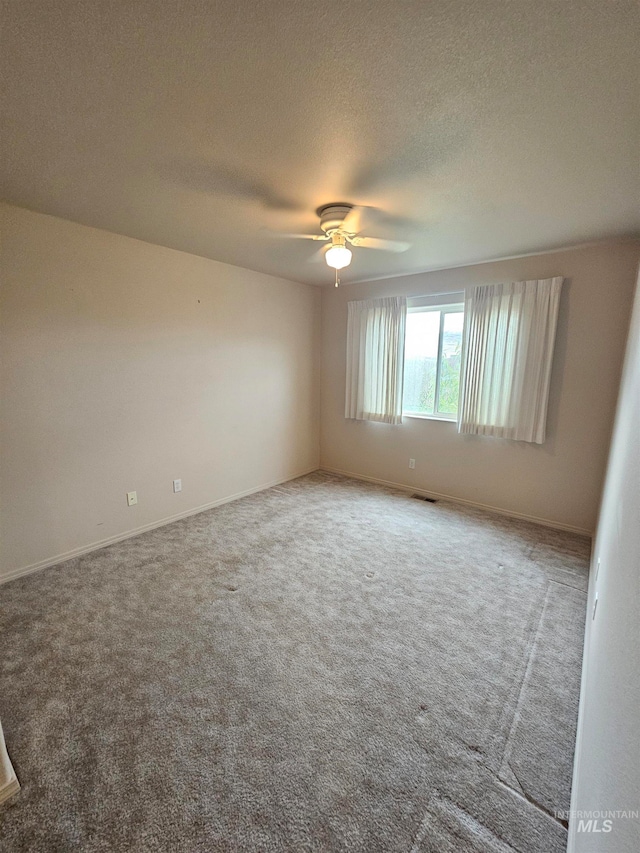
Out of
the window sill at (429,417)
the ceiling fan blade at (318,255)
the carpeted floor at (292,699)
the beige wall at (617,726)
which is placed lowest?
the carpeted floor at (292,699)

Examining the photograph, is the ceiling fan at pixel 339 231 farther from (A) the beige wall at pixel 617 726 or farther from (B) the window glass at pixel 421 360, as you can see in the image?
(A) the beige wall at pixel 617 726

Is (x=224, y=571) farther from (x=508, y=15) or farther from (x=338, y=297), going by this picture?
(x=338, y=297)

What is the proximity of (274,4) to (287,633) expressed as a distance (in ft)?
8.32

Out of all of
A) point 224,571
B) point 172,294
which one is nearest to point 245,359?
point 172,294

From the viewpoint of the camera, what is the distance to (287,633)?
77.4 inches

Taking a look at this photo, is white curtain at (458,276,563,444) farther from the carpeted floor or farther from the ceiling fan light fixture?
the ceiling fan light fixture

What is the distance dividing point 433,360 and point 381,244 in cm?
155

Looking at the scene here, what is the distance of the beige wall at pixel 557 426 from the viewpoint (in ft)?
9.48

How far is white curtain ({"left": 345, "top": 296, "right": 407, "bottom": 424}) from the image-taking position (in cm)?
407

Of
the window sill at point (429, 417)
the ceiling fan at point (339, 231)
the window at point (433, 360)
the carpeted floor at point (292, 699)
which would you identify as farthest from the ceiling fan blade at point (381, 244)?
the carpeted floor at point (292, 699)

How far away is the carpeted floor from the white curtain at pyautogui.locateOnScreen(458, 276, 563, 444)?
1.27 m

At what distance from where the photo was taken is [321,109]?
138cm

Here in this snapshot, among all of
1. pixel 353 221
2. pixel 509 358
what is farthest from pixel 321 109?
pixel 509 358

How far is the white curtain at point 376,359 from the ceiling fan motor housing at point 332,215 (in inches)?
72.5
